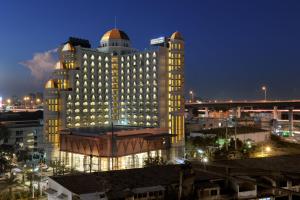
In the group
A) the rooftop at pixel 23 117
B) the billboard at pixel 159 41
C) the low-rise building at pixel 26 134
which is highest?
the billboard at pixel 159 41

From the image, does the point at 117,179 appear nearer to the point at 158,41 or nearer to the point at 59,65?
the point at 59,65

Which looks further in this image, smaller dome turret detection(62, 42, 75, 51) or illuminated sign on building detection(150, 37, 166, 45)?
smaller dome turret detection(62, 42, 75, 51)

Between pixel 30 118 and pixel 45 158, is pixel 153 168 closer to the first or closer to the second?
pixel 45 158

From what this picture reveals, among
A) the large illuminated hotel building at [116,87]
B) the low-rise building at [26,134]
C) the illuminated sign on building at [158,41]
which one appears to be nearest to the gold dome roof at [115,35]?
the large illuminated hotel building at [116,87]

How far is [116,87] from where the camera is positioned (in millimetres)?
75312

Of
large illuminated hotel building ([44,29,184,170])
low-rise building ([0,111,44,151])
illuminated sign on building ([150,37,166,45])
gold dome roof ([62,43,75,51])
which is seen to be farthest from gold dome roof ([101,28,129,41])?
low-rise building ([0,111,44,151])

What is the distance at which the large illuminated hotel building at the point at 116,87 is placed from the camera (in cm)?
6494

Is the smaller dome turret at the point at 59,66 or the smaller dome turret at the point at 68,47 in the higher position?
the smaller dome turret at the point at 68,47

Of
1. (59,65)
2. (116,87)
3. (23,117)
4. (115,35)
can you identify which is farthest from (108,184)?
(23,117)

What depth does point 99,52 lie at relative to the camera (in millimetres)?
73375

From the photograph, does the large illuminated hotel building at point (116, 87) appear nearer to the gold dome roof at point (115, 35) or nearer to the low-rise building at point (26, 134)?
the gold dome roof at point (115, 35)

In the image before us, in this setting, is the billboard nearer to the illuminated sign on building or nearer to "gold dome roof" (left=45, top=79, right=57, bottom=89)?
the illuminated sign on building

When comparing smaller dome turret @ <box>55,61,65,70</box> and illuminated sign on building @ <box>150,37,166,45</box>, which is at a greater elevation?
illuminated sign on building @ <box>150,37,166,45</box>

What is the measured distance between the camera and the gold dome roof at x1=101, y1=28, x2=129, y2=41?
250ft
